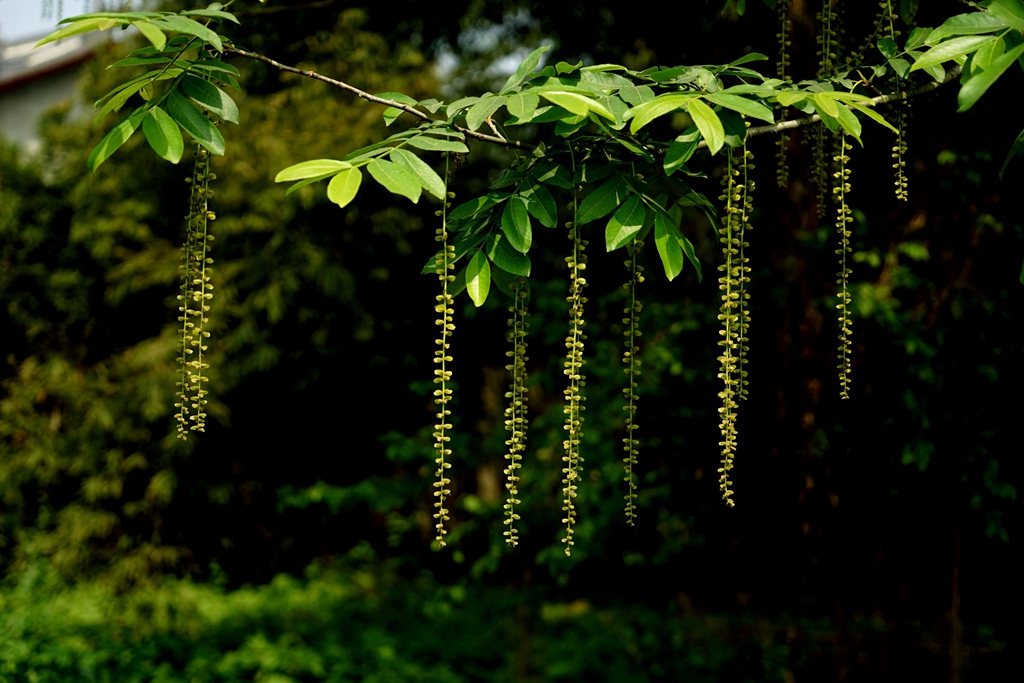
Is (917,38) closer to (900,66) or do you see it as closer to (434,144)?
(900,66)

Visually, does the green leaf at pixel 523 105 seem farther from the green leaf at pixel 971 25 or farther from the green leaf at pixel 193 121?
the green leaf at pixel 971 25

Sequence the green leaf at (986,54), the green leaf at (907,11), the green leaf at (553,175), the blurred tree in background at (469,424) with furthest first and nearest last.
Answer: the blurred tree in background at (469,424)
the green leaf at (907,11)
the green leaf at (553,175)
the green leaf at (986,54)

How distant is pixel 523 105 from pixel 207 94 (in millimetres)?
583

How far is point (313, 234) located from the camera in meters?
5.45

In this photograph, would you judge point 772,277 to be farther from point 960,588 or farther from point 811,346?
point 960,588

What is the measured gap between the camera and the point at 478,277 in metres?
1.61

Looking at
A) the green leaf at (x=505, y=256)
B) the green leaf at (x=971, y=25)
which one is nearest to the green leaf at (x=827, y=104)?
the green leaf at (x=971, y=25)

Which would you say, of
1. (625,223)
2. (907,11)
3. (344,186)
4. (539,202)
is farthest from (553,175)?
(907,11)

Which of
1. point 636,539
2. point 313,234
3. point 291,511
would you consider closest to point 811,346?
point 636,539

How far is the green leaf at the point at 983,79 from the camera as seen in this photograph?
131cm

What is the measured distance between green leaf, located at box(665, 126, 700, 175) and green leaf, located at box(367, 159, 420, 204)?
0.44 metres

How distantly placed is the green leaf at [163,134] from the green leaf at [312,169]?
23 centimetres

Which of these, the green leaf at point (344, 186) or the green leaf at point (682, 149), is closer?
the green leaf at point (344, 186)

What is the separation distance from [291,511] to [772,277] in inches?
178
